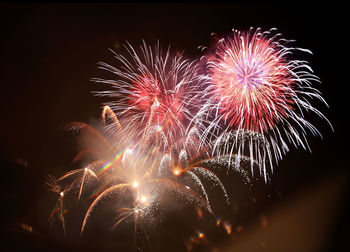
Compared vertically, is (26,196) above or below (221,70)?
below

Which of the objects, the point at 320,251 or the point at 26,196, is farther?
the point at 26,196

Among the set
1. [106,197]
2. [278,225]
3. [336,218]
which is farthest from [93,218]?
[336,218]

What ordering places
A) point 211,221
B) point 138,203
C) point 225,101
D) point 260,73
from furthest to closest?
point 211,221 < point 138,203 < point 225,101 < point 260,73

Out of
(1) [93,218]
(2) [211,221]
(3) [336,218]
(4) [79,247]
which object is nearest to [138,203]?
(1) [93,218]

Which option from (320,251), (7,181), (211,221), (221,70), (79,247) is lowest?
(320,251)

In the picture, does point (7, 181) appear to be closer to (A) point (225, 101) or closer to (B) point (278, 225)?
(A) point (225, 101)

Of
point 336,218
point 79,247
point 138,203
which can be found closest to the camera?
point 138,203

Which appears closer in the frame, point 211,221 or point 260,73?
point 260,73

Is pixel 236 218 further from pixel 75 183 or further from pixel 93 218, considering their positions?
pixel 75 183

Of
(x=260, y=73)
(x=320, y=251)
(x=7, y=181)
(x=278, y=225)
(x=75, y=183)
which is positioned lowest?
(x=320, y=251)
